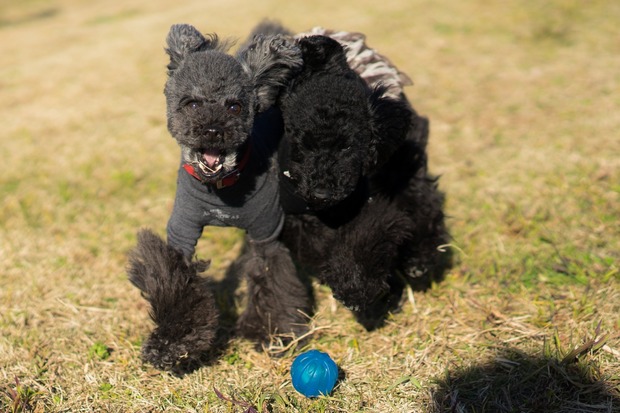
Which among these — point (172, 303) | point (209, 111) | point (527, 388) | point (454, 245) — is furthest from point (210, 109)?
point (454, 245)

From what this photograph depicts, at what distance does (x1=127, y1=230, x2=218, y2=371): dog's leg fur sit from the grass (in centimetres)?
17

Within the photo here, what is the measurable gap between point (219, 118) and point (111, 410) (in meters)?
1.33

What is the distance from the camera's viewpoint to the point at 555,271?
3.41 m

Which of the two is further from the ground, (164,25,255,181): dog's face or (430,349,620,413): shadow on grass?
(164,25,255,181): dog's face

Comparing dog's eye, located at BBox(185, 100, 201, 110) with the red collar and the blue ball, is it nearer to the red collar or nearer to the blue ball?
the red collar

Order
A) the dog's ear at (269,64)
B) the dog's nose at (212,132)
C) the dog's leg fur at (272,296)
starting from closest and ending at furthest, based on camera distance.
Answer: the dog's nose at (212,132) → the dog's ear at (269,64) → the dog's leg fur at (272,296)

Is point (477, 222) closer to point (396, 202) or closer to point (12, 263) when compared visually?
point (396, 202)

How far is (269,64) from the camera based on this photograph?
8.46 feet

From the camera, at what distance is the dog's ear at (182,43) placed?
8.52 feet

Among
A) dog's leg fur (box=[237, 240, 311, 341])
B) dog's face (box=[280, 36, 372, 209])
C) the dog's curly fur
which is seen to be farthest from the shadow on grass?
dog's face (box=[280, 36, 372, 209])

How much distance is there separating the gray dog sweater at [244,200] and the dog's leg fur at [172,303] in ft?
0.32

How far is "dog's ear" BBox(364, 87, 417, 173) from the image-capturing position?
266cm

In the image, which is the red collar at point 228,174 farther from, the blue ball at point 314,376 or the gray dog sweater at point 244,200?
the blue ball at point 314,376

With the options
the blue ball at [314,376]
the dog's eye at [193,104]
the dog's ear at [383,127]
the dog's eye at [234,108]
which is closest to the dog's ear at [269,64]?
the dog's eye at [234,108]
